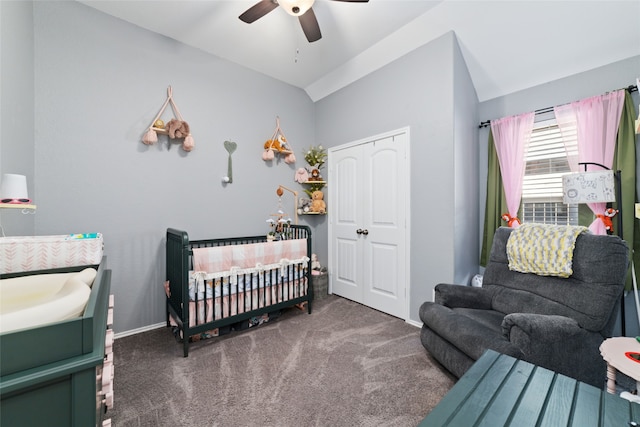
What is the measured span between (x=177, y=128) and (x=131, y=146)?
43cm

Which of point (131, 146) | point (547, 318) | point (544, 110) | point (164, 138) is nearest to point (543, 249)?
point (547, 318)

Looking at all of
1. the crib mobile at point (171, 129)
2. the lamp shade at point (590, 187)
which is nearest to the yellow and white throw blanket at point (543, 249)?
the lamp shade at point (590, 187)

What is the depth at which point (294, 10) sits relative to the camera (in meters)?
1.87

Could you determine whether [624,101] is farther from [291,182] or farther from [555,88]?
[291,182]

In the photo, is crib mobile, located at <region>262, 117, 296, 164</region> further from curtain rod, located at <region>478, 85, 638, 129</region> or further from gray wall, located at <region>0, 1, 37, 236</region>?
curtain rod, located at <region>478, 85, 638, 129</region>

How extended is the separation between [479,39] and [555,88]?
90 cm

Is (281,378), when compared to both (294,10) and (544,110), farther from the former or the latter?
(544,110)

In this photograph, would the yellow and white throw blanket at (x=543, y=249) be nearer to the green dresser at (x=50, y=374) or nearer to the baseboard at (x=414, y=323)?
the baseboard at (x=414, y=323)

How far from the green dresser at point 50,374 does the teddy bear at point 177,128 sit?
230 cm

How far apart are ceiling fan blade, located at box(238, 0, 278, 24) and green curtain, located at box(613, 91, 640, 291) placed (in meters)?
2.86

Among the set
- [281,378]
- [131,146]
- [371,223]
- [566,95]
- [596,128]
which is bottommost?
[281,378]

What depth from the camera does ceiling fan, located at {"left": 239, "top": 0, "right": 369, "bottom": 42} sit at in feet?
5.98

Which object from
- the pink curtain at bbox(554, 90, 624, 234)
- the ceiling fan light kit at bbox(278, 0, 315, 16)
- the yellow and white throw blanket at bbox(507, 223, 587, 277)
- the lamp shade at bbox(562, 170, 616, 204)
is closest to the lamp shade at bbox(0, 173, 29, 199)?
the ceiling fan light kit at bbox(278, 0, 315, 16)

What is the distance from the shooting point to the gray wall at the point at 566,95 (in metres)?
2.11
